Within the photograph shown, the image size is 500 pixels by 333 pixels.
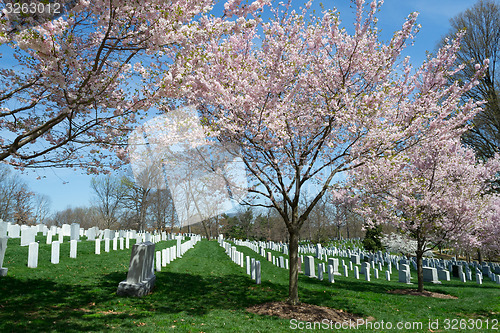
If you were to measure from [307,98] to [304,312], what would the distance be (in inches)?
249

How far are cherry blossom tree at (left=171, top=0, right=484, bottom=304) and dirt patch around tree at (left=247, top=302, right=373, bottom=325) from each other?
1.32ft

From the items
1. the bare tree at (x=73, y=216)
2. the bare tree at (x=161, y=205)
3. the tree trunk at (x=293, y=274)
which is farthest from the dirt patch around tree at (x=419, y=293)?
the bare tree at (x=73, y=216)

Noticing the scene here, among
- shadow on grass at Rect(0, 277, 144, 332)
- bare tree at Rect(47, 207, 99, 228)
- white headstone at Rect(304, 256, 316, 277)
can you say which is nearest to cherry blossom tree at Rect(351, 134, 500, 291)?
white headstone at Rect(304, 256, 316, 277)

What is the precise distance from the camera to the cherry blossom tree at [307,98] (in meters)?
8.14

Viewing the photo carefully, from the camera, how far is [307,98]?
943 cm

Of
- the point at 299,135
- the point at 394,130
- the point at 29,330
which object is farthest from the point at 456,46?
the point at 29,330

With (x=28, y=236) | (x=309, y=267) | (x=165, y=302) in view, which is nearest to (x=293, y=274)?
(x=165, y=302)

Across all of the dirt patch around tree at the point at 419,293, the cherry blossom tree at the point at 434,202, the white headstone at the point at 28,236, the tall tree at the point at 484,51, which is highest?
the tall tree at the point at 484,51

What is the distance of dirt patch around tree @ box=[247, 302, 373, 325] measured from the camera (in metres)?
7.45

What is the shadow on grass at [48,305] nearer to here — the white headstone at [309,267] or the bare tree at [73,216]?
the white headstone at [309,267]

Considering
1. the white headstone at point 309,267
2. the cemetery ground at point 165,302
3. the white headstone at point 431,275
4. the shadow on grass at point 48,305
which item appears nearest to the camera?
the shadow on grass at point 48,305

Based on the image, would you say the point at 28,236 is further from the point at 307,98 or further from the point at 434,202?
the point at 434,202

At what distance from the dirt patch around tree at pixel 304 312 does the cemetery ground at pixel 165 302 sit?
356 mm

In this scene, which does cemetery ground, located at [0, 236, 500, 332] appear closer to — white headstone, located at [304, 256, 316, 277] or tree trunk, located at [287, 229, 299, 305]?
tree trunk, located at [287, 229, 299, 305]
